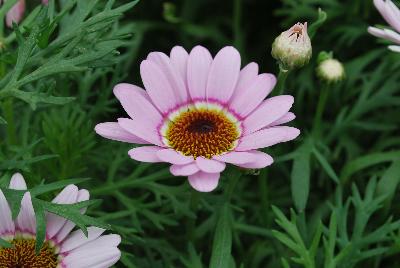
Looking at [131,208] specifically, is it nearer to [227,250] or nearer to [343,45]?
[227,250]

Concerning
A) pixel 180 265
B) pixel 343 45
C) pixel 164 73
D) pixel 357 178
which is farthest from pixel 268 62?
pixel 164 73

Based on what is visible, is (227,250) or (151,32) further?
(151,32)

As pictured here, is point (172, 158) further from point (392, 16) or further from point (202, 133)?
point (392, 16)

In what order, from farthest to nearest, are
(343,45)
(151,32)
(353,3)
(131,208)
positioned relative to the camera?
(151,32), (343,45), (353,3), (131,208)

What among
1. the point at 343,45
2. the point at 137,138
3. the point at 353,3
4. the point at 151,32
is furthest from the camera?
the point at 151,32

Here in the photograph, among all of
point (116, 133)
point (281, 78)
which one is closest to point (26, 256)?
point (116, 133)

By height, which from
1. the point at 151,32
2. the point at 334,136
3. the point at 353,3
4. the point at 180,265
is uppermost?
the point at 151,32

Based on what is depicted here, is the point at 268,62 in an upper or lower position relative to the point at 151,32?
lower

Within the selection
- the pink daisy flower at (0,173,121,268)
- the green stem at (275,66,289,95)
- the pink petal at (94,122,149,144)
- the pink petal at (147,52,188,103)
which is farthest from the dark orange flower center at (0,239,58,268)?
the green stem at (275,66,289,95)
